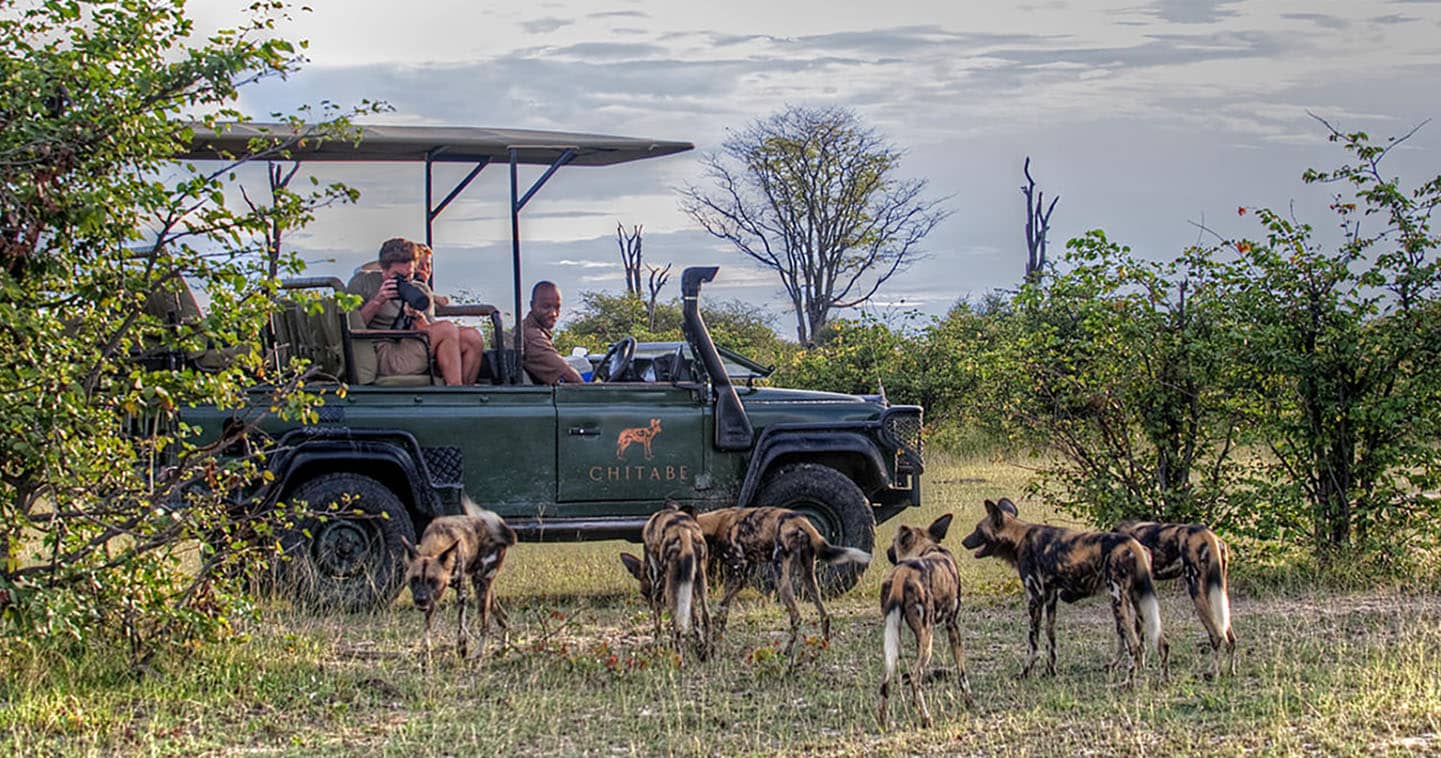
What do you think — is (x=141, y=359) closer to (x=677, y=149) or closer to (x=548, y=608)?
(x=548, y=608)

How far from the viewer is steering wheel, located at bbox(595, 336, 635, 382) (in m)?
9.84

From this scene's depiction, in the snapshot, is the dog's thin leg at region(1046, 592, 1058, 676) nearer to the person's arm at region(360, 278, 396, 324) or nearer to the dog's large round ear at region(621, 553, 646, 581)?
the dog's large round ear at region(621, 553, 646, 581)

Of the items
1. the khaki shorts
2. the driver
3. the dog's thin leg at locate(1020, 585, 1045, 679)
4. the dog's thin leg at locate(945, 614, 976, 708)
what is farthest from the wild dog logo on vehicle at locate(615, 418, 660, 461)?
the dog's thin leg at locate(945, 614, 976, 708)

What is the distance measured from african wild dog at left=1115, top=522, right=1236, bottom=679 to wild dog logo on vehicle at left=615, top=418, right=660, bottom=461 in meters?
2.93

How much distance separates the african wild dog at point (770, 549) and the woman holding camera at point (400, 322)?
82.6 inches

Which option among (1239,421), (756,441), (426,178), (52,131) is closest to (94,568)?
(52,131)

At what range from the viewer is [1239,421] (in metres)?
9.87

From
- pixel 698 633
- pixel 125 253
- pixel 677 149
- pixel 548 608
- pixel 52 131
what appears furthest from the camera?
pixel 677 149

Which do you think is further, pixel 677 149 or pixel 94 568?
pixel 677 149

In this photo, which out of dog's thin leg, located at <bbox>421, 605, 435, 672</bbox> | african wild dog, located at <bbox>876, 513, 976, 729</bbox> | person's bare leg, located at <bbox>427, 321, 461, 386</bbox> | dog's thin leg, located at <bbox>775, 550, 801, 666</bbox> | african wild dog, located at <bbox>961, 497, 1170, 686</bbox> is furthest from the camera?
person's bare leg, located at <bbox>427, 321, 461, 386</bbox>

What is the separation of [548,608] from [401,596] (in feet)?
3.46

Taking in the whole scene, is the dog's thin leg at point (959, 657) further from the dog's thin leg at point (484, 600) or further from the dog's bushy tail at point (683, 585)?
the dog's thin leg at point (484, 600)

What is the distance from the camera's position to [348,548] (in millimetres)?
8695

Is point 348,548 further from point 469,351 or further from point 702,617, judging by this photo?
point 702,617
